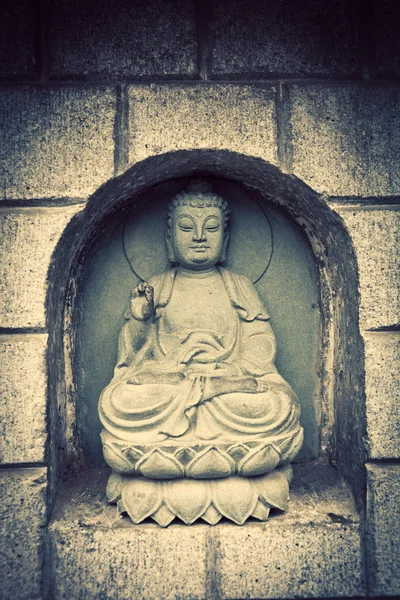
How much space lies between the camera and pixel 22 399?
2824mm

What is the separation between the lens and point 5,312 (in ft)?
9.32

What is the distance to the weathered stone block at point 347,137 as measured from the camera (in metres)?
2.92

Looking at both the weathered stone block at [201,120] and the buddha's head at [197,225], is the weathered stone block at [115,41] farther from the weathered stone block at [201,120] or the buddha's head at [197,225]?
the buddha's head at [197,225]

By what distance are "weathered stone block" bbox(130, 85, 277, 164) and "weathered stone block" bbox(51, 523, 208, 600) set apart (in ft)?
6.44

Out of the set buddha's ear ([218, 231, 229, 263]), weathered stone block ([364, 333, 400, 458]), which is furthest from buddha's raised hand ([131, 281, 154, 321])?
weathered stone block ([364, 333, 400, 458])

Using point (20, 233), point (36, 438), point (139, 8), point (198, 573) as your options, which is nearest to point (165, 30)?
point (139, 8)

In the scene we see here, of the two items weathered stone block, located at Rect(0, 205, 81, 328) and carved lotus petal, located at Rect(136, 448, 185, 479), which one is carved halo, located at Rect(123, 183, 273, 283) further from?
carved lotus petal, located at Rect(136, 448, 185, 479)

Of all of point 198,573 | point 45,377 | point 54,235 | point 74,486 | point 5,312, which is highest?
point 54,235

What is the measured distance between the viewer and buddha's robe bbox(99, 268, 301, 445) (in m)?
2.78

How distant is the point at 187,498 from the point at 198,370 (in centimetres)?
66

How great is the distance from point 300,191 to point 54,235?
134cm

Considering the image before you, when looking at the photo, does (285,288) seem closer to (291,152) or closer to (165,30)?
(291,152)

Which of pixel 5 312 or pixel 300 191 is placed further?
pixel 300 191

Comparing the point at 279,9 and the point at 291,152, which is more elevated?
the point at 279,9
